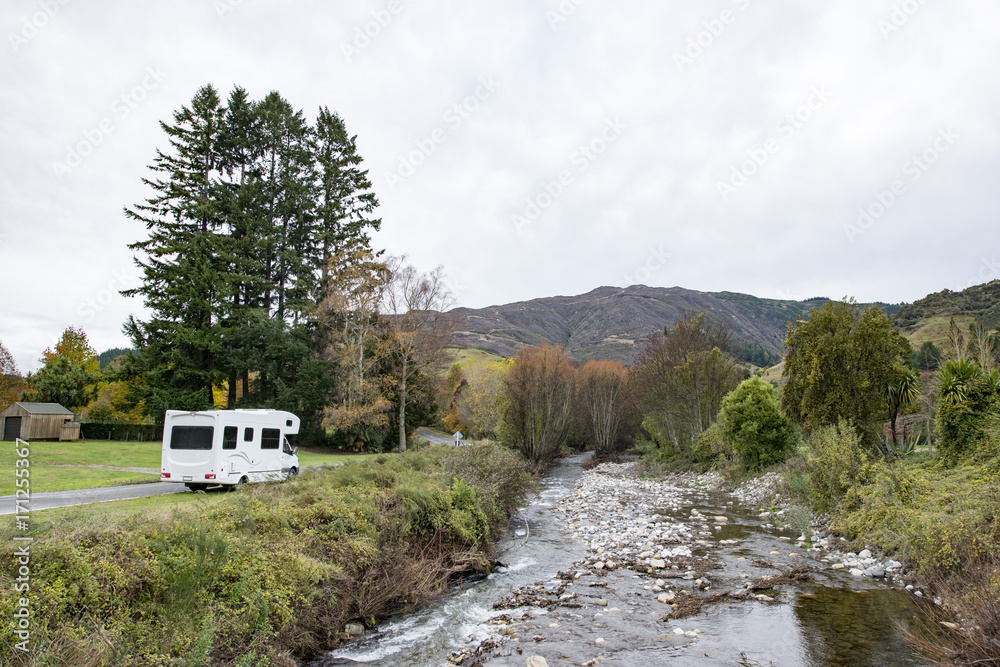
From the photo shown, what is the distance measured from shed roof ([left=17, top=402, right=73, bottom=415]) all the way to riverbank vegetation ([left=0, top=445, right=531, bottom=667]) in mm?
31761

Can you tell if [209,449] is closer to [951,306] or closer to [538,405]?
[538,405]

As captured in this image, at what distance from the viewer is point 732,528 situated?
15.1 meters

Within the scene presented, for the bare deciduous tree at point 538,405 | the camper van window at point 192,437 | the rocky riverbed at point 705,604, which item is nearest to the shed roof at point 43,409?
the camper van window at point 192,437

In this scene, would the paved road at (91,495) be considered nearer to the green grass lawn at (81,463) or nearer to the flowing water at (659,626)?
the green grass lawn at (81,463)

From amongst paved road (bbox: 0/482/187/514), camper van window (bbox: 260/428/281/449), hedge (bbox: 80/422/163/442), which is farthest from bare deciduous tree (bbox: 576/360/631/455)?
hedge (bbox: 80/422/163/442)

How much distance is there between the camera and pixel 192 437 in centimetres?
1677

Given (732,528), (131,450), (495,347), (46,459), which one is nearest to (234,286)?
(131,450)

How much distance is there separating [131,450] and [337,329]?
1523cm

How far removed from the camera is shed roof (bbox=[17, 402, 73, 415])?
32500 mm

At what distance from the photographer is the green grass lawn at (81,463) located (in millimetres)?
16500

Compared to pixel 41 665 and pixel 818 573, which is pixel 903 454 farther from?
pixel 41 665

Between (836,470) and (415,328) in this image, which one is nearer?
(836,470)

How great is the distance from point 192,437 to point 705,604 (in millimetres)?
15681

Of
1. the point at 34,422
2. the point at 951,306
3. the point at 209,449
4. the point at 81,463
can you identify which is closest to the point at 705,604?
the point at 209,449
